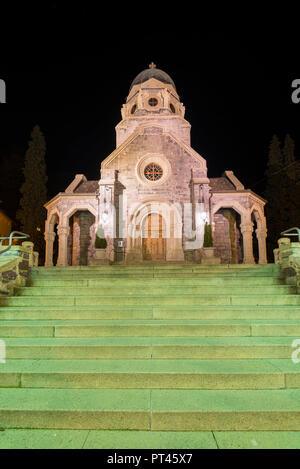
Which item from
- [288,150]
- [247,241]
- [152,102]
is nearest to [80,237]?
[247,241]

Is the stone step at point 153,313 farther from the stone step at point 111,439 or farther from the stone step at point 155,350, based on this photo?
the stone step at point 111,439

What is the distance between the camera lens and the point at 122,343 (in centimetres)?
451

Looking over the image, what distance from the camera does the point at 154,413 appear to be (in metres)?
3.10

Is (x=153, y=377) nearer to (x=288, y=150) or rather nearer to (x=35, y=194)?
(x=35, y=194)

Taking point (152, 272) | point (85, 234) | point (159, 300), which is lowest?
point (159, 300)

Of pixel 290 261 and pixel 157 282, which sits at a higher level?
pixel 290 261

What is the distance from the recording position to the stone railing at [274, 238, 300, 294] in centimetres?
706

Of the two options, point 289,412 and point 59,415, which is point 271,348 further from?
point 59,415

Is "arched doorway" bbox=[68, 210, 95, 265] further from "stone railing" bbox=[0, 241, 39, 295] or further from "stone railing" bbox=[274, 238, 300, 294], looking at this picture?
"stone railing" bbox=[274, 238, 300, 294]

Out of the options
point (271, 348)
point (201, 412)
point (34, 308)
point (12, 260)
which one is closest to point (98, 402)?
point (201, 412)

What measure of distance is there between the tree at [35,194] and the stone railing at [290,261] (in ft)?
68.9

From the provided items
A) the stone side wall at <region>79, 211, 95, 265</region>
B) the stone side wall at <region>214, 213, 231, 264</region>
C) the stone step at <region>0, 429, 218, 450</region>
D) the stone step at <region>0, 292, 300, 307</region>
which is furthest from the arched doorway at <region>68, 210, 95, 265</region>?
the stone step at <region>0, 429, 218, 450</region>

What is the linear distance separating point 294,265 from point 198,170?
11.4 meters

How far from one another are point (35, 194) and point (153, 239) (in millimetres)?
14247
